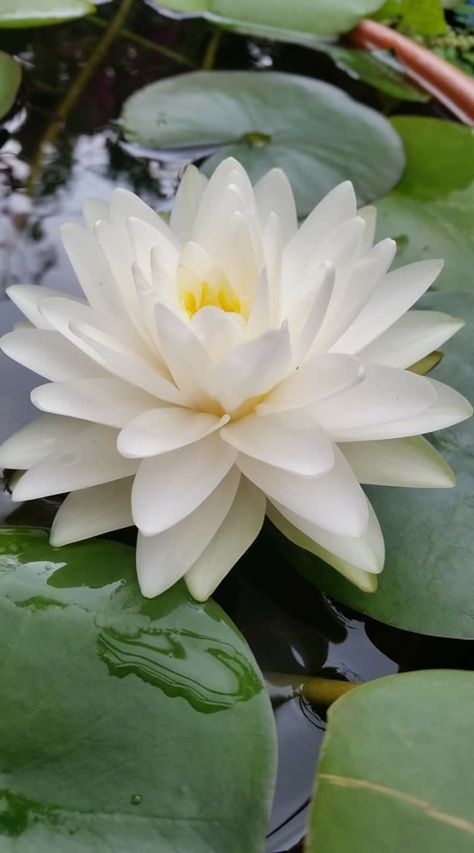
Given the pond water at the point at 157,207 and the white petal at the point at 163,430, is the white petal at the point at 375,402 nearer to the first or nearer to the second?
the white petal at the point at 163,430

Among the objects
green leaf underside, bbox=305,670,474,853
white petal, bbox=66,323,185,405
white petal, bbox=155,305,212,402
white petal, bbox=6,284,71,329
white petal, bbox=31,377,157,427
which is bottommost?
green leaf underside, bbox=305,670,474,853

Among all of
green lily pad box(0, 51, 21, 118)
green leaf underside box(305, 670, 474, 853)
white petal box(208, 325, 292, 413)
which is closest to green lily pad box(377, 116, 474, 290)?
white petal box(208, 325, 292, 413)

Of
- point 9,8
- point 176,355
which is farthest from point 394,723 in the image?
point 9,8

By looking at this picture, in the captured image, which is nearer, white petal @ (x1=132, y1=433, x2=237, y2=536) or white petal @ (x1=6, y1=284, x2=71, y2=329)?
white petal @ (x1=132, y1=433, x2=237, y2=536)

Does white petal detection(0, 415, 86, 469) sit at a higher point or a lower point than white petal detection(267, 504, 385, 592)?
lower

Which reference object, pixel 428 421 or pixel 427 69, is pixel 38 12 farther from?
pixel 428 421

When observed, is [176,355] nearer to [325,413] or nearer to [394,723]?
[325,413]

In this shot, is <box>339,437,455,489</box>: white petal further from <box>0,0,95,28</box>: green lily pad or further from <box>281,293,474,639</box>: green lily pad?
<box>0,0,95,28</box>: green lily pad
